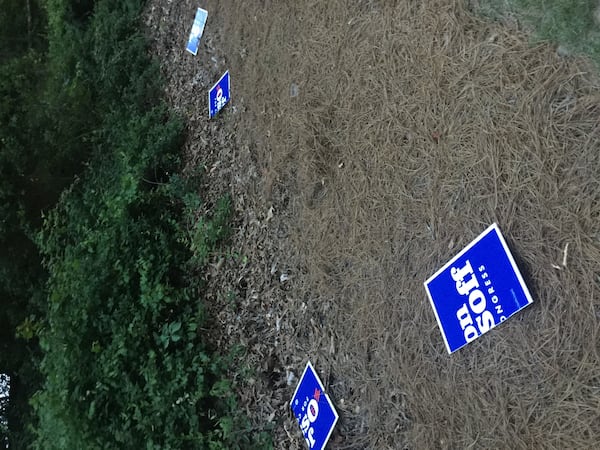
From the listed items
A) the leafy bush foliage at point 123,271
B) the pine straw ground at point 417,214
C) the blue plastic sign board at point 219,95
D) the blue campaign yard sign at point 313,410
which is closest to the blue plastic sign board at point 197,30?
the leafy bush foliage at point 123,271

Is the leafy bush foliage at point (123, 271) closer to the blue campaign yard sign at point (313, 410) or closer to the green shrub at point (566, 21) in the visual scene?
the blue campaign yard sign at point (313, 410)

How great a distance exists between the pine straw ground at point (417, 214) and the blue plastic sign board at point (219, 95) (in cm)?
45

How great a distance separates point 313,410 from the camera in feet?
7.50

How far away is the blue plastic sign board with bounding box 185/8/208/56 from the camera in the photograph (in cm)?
402

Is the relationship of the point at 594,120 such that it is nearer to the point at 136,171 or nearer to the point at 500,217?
the point at 500,217

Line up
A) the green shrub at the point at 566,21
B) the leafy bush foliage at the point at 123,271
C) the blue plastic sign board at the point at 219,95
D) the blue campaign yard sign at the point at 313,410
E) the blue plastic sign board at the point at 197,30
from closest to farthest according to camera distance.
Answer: the green shrub at the point at 566,21
the blue campaign yard sign at the point at 313,410
the leafy bush foliage at the point at 123,271
the blue plastic sign board at the point at 219,95
the blue plastic sign board at the point at 197,30

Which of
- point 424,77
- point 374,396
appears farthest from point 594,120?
point 374,396

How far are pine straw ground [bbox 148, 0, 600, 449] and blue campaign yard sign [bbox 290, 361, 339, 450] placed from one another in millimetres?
49

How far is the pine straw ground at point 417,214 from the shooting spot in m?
1.58

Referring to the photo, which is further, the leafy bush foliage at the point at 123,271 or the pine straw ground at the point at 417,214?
Result: the leafy bush foliage at the point at 123,271

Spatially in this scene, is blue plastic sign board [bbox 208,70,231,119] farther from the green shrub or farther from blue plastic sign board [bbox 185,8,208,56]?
the green shrub

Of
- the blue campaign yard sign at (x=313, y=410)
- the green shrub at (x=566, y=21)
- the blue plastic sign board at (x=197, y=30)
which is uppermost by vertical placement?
the blue plastic sign board at (x=197, y=30)

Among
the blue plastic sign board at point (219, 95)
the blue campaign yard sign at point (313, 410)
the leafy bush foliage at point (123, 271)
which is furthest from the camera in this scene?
the blue plastic sign board at point (219, 95)

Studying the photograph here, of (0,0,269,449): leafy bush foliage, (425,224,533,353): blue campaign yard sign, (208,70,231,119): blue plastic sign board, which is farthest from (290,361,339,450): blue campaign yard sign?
(208,70,231,119): blue plastic sign board
